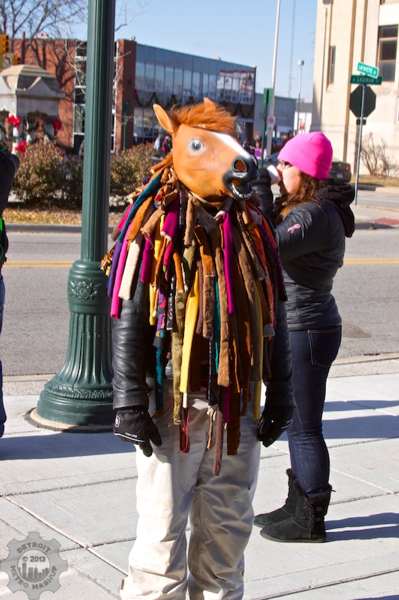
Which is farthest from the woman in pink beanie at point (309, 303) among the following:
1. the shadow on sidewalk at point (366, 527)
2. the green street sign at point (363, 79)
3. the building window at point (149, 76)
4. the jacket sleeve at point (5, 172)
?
the building window at point (149, 76)

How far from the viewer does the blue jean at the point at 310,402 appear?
467 centimetres

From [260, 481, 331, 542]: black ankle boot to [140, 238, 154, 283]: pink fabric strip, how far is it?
198 cm

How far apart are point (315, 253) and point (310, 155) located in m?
0.48

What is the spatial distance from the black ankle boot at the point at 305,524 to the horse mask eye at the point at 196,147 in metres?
2.18

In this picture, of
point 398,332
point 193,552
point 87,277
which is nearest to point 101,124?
point 87,277

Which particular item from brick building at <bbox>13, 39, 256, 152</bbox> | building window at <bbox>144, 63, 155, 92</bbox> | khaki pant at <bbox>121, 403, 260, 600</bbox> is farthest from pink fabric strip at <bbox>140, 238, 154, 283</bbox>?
building window at <bbox>144, 63, 155, 92</bbox>

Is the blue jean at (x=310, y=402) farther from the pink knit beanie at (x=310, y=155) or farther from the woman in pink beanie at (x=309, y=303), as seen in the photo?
the pink knit beanie at (x=310, y=155)

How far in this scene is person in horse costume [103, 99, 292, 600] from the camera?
126 inches

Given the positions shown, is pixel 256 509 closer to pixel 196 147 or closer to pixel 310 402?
pixel 310 402

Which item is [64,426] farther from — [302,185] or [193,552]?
[193,552]

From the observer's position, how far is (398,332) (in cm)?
1080

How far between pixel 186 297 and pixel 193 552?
90cm

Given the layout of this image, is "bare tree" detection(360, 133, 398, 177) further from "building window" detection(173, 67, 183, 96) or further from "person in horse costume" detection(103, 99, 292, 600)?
"person in horse costume" detection(103, 99, 292, 600)

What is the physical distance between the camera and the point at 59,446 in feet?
19.5
